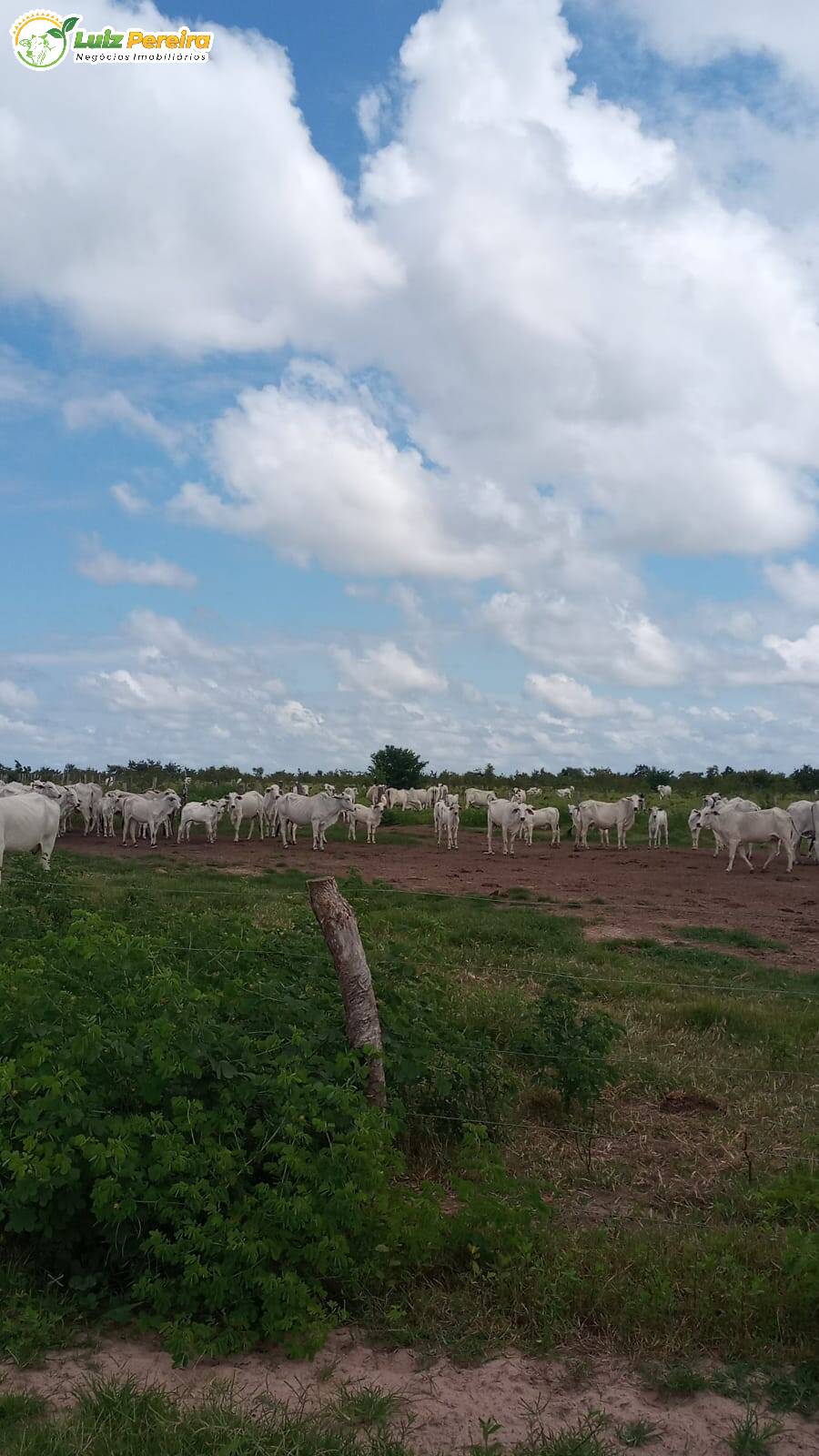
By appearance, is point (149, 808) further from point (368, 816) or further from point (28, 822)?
point (28, 822)

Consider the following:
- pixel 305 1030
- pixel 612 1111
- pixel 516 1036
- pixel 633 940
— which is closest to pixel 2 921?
pixel 305 1030

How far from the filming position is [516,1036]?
8.27 m

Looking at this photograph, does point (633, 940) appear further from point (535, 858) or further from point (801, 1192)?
point (535, 858)

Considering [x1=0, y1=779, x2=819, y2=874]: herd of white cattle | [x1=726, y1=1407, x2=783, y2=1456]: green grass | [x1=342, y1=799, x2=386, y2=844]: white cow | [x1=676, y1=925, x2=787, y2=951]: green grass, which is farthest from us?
[x1=342, y1=799, x2=386, y2=844]: white cow

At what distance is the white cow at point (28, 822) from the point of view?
18594 mm

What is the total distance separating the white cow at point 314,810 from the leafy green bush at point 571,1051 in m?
23.6

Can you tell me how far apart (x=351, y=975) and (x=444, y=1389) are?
2.20 meters

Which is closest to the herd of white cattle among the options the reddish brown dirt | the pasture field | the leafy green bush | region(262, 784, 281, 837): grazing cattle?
region(262, 784, 281, 837): grazing cattle

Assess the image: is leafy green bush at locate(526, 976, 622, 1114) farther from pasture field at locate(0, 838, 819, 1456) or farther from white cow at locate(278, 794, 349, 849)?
white cow at locate(278, 794, 349, 849)

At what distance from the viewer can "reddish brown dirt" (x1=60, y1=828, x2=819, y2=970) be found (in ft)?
55.0

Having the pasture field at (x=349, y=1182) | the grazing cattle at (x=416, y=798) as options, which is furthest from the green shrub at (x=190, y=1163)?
the grazing cattle at (x=416, y=798)

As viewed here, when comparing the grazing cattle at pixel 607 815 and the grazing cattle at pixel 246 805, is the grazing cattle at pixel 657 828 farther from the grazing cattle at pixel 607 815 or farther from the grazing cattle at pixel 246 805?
the grazing cattle at pixel 246 805

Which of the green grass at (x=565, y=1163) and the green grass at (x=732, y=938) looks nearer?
the green grass at (x=565, y=1163)

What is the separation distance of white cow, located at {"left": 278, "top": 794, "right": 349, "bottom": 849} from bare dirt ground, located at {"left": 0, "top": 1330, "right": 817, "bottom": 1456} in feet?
86.8
